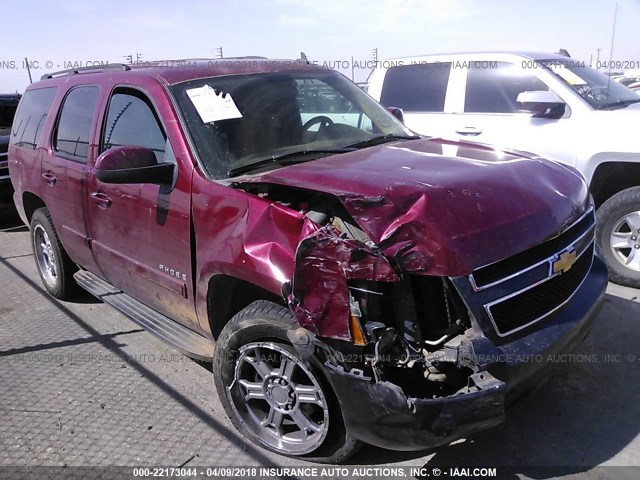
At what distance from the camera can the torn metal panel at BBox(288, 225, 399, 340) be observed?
2.27 meters

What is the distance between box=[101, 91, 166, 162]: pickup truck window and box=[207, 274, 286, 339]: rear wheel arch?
0.89 m

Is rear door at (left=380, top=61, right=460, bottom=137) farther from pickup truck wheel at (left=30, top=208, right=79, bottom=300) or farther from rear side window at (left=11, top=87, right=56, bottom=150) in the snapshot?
pickup truck wheel at (left=30, top=208, right=79, bottom=300)

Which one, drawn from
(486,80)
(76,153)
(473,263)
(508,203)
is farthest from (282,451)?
(486,80)

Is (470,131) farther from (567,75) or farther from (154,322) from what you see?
(154,322)

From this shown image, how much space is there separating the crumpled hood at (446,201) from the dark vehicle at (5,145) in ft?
20.8

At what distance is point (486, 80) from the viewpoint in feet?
18.6

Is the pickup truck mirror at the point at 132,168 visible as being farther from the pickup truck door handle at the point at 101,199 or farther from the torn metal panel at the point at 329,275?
the torn metal panel at the point at 329,275

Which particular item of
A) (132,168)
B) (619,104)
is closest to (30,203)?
(132,168)

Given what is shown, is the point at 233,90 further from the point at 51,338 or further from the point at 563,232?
the point at 51,338

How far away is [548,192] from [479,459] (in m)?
1.38

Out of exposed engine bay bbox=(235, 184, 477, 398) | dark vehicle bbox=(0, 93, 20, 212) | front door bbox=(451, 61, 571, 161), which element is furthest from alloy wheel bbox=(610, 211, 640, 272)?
dark vehicle bbox=(0, 93, 20, 212)

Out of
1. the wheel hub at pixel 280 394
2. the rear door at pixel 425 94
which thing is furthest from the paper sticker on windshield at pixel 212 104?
the rear door at pixel 425 94

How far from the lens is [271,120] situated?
11.3 feet

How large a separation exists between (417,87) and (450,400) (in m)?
4.71
